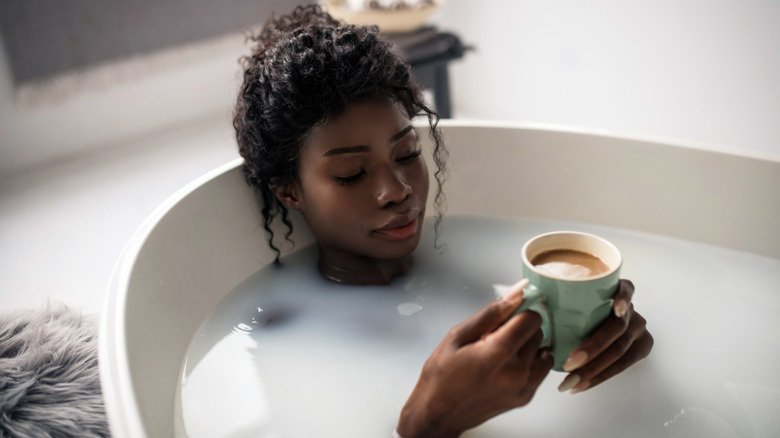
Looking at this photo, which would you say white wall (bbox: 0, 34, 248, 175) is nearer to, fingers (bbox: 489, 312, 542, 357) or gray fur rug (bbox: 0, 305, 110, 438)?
gray fur rug (bbox: 0, 305, 110, 438)

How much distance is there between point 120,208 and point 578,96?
69.2 inches

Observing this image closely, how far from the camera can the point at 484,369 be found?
800mm

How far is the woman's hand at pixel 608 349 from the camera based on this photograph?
83 cm

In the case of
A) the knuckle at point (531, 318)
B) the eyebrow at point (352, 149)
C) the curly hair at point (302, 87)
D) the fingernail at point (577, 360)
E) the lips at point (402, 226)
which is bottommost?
the fingernail at point (577, 360)

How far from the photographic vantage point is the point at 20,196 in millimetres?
2295

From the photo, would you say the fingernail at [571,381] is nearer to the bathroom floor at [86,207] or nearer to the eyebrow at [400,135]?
the eyebrow at [400,135]

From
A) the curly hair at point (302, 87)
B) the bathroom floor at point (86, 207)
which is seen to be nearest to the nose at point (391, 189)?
the curly hair at point (302, 87)

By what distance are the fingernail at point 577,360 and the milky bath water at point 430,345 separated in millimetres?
186

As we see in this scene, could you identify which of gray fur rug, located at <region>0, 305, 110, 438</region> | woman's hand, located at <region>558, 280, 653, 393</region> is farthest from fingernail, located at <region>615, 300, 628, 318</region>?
gray fur rug, located at <region>0, 305, 110, 438</region>

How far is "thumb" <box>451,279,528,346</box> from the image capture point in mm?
804

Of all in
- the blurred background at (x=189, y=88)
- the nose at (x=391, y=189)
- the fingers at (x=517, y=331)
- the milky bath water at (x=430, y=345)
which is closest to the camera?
the fingers at (x=517, y=331)

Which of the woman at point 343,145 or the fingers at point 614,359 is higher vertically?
the woman at point 343,145

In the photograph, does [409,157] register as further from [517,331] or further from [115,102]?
→ [115,102]

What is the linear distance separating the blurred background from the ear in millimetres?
703
